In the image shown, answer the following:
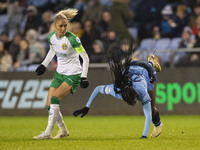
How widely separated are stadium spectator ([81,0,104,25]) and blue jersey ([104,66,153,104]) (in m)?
11.0

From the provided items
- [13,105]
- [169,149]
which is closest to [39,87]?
[13,105]

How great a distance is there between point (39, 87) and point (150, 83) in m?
8.61

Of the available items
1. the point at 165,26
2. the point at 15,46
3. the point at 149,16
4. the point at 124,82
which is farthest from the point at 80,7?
the point at 124,82

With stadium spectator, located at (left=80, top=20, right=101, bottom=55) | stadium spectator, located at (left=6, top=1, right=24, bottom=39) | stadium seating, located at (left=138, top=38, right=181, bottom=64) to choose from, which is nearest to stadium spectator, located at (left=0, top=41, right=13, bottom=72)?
stadium spectator, located at (left=80, top=20, right=101, bottom=55)

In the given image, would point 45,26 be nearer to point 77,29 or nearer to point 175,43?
point 77,29

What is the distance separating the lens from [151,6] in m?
20.8

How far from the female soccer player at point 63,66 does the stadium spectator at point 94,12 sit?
1077 centimetres

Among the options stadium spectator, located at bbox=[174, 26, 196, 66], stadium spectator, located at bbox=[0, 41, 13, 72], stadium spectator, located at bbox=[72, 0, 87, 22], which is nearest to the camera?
stadium spectator, located at bbox=[174, 26, 196, 66]

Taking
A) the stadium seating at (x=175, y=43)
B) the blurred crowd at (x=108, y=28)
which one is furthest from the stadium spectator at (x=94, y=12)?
the stadium seating at (x=175, y=43)

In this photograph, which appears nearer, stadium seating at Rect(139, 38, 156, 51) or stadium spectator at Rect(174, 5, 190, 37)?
stadium seating at Rect(139, 38, 156, 51)

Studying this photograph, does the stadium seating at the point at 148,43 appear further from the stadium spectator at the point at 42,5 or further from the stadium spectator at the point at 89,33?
the stadium spectator at the point at 42,5

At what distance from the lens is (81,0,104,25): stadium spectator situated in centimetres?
2128

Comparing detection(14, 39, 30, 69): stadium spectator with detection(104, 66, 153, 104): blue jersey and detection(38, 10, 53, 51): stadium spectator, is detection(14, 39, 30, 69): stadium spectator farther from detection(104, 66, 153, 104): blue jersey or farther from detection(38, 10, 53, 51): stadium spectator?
detection(104, 66, 153, 104): blue jersey

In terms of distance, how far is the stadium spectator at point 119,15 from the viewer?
20297mm
